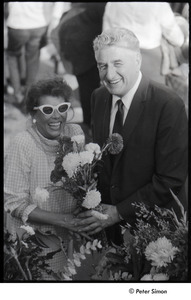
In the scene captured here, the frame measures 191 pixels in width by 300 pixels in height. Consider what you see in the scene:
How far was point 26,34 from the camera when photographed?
3.35 m

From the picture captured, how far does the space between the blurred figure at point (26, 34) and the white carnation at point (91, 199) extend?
0.67m

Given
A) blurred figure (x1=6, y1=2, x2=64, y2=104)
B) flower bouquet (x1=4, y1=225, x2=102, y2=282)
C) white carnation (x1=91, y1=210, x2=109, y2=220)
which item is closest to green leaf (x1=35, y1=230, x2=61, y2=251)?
flower bouquet (x1=4, y1=225, x2=102, y2=282)

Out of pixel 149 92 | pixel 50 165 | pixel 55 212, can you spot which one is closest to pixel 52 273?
pixel 55 212

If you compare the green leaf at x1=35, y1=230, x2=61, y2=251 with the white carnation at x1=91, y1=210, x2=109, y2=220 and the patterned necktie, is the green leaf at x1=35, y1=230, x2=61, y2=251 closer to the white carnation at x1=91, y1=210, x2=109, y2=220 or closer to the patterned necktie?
the white carnation at x1=91, y1=210, x2=109, y2=220

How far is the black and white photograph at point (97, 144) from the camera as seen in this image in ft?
10.6

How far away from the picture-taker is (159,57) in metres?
3.32

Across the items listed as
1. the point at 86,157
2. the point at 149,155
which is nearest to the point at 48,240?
the point at 86,157

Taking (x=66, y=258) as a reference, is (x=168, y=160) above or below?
above

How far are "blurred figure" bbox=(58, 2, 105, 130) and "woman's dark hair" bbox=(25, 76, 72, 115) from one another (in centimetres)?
8

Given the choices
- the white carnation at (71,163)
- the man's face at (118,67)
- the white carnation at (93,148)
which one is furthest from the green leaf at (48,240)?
the man's face at (118,67)

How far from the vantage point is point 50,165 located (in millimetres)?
3273

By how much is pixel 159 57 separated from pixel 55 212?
107 cm
